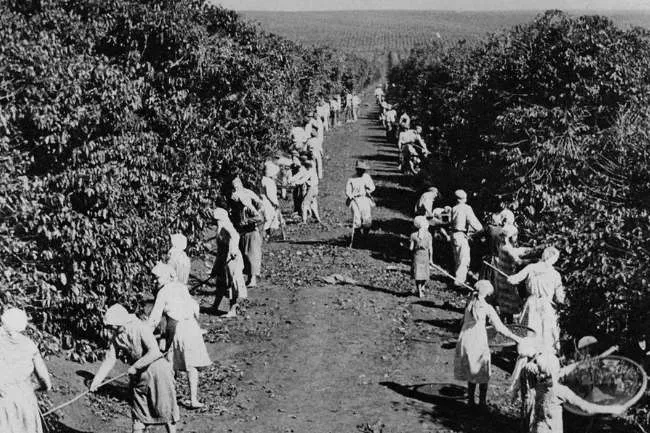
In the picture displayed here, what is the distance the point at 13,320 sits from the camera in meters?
7.73

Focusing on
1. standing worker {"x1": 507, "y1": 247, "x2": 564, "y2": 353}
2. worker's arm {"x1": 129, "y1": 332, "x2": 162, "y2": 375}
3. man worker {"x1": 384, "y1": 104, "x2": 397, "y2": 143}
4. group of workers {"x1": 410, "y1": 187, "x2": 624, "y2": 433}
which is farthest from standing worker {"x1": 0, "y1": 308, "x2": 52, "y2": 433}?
man worker {"x1": 384, "y1": 104, "x2": 397, "y2": 143}

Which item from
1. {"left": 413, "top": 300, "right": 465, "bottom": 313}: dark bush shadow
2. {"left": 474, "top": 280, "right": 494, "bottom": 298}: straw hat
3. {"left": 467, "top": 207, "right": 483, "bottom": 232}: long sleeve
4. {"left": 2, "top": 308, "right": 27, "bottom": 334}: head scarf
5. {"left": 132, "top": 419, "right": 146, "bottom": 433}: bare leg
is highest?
{"left": 2, "top": 308, "right": 27, "bottom": 334}: head scarf

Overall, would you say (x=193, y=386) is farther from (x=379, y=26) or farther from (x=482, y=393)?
(x=379, y=26)

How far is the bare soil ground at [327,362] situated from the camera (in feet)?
35.4

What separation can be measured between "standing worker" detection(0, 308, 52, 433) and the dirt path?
248 cm

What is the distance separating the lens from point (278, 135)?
2608 centimetres

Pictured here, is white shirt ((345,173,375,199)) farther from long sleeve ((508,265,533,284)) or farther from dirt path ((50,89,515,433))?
long sleeve ((508,265,533,284))

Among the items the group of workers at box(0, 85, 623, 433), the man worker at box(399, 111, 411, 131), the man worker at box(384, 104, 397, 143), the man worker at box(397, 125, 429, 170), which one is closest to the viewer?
the group of workers at box(0, 85, 623, 433)

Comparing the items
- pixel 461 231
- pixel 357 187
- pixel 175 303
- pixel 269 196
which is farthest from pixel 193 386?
pixel 357 187

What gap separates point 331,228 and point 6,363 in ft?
53.0

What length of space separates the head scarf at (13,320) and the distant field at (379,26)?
104209mm

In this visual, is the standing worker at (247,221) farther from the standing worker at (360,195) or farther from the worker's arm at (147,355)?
the worker's arm at (147,355)

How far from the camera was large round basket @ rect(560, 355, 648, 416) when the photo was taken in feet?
25.3

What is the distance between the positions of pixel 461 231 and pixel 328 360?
207 inches
